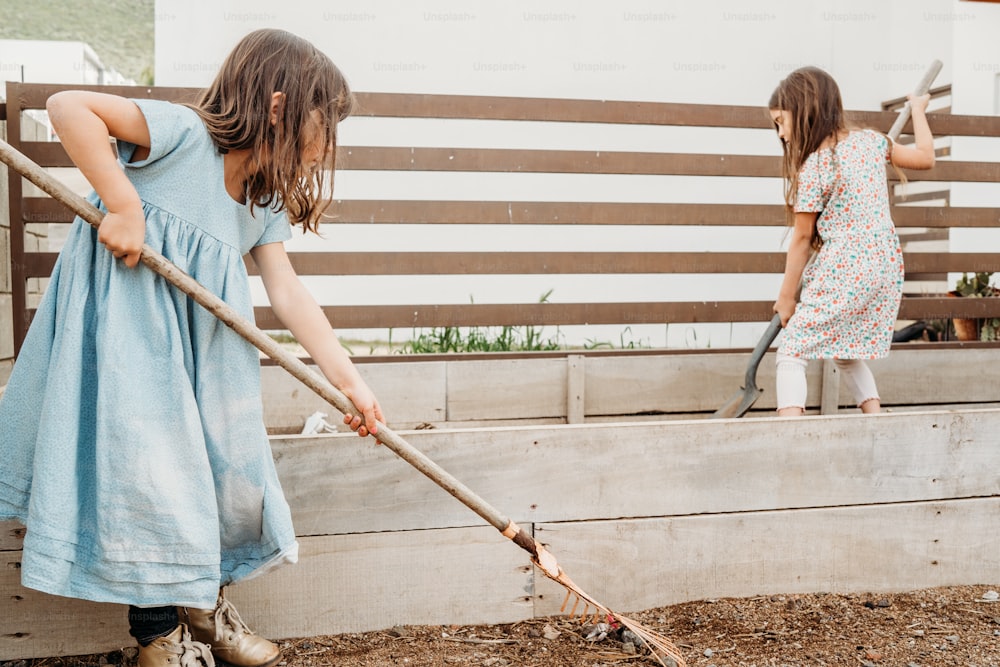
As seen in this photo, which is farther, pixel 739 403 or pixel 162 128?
pixel 739 403

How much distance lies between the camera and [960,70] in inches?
274

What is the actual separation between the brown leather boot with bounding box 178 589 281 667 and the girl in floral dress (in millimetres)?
1728

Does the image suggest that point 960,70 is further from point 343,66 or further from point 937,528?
point 937,528

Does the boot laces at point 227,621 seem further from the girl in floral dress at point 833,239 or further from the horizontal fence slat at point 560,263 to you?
the girl in floral dress at point 833,239

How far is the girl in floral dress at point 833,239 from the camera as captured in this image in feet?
8.97

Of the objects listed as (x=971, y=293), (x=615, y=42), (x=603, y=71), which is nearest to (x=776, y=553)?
(x=971, y=293)

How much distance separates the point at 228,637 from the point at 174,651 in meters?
0.16

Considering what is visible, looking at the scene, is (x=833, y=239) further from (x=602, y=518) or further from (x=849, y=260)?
(x=602, y=518)

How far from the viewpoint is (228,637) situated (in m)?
1.80

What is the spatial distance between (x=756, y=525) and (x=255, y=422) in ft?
4.19

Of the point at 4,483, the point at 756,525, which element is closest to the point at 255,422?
the point at 4,483

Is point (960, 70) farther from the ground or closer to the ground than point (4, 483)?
farther from the ground

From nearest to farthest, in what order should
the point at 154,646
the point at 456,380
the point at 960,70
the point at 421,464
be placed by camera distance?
the point at 154,646, the point at 421,464, the point at 456,380, the point at 960,70

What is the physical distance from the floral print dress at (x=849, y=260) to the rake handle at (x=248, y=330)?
4.39ft
